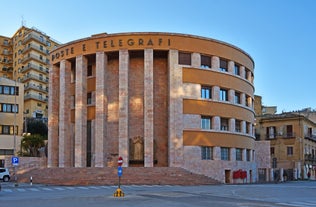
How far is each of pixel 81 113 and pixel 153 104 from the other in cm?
826

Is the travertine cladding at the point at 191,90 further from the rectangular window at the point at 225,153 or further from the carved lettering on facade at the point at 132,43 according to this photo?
the rectangular window at the point at 225,153

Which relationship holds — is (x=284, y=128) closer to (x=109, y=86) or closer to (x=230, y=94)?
(x=230, y=94)

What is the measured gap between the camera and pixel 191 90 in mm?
49969

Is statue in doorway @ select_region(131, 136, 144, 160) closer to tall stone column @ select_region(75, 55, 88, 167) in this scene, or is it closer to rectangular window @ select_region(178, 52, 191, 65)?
tall stone column @ select_region(75, 55, 88, 167)

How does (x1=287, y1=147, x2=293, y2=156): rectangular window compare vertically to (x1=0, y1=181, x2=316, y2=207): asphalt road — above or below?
above

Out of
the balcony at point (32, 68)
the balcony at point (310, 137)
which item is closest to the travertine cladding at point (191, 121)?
the balcony at point (310, 137)

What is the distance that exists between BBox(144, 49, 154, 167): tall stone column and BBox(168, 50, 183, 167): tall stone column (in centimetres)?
191

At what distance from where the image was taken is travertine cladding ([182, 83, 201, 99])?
163ft

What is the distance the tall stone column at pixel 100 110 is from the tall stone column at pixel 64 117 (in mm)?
5476

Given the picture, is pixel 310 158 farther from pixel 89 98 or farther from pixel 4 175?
pixel 4 175

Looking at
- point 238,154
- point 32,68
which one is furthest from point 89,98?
point 32,68

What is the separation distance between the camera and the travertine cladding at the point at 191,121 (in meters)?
49.1

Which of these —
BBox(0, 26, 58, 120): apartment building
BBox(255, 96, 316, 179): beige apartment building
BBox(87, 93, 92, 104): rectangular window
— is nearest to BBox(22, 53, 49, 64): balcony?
BBox(0, 26, 58, 120): apartment building

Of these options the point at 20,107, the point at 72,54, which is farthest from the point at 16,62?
the point at 72,54
